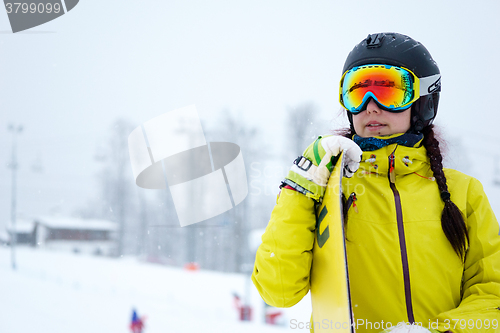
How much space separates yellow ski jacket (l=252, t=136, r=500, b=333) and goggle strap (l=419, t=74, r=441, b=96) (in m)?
0.45

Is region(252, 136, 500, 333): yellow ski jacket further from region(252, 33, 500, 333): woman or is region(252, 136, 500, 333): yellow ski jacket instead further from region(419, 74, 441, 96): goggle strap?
region(419, 74, 441, 96): goggle strap

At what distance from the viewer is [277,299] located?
1.08 meters

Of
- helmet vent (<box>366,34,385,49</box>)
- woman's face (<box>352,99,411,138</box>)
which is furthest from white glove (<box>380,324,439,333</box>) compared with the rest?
helmet vent (<box>366,34,385,49</box>)

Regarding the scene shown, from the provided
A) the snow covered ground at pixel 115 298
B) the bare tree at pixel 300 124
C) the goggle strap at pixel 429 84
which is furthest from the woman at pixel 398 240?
the bare tree at pixel 300 124

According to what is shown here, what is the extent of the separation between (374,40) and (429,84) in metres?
0.31

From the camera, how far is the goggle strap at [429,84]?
4.59ft

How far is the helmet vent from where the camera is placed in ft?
4.49

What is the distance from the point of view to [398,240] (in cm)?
109

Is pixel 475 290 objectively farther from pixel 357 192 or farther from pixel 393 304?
pixel 357 192

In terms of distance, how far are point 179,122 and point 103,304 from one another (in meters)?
9.82

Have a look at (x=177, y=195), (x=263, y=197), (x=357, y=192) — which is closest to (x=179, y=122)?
(x=177, y=195)

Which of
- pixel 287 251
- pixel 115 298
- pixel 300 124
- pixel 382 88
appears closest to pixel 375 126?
pixel 382 88

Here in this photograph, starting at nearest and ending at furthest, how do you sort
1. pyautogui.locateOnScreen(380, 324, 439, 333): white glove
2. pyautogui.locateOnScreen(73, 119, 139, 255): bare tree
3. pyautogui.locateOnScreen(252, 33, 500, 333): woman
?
1. pyautogui.locateOnScreen(380, 324, 439, 333): white glove
2. pyautogui.locateOnScreen(252, 33, 500, 333): woman
3. pyautogui.locateOnScreen(73, 119, 139, 255): bare tree

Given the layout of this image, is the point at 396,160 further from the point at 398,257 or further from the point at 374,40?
the point at 374,40
